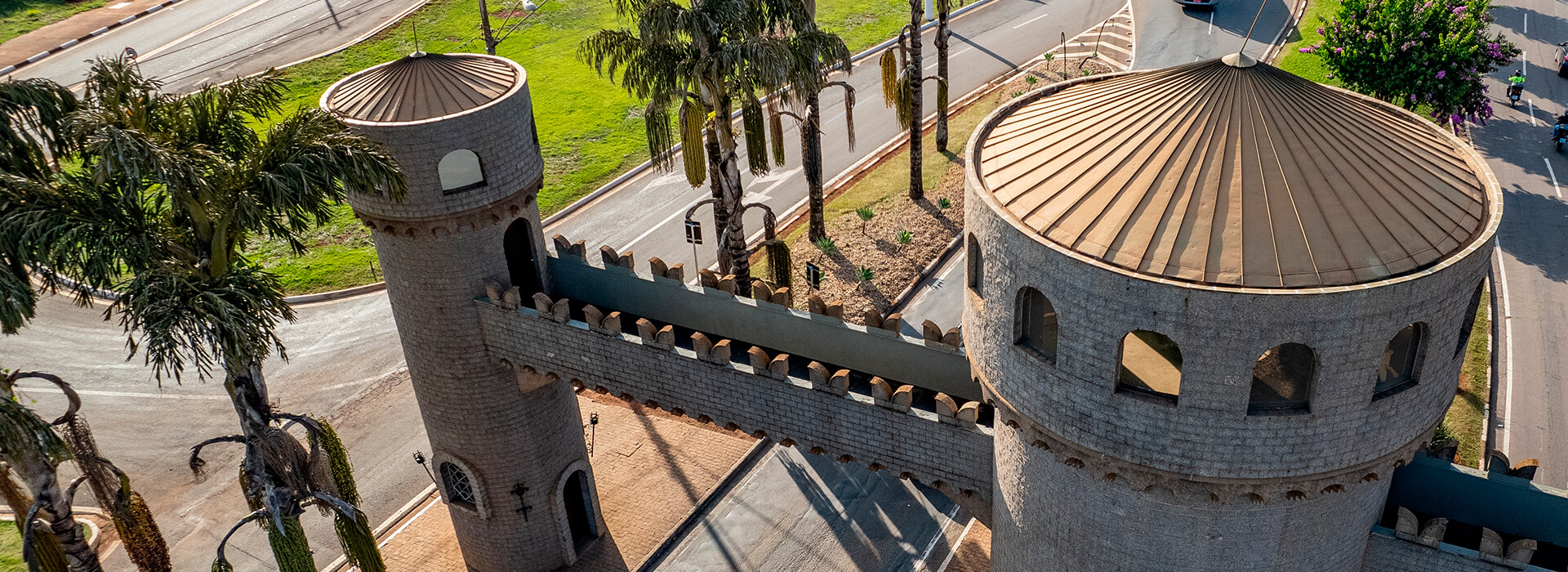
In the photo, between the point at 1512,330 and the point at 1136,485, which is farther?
the point at 1512,330

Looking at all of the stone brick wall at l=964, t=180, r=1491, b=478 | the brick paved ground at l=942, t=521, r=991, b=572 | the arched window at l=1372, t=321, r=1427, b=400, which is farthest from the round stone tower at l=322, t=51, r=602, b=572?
the arched window at l=1372, t=321, r=1427, b=400

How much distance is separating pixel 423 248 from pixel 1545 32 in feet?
198

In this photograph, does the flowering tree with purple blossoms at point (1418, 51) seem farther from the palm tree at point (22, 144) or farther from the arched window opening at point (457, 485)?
the palm tree at point (22, 144)

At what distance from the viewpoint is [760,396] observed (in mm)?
23812

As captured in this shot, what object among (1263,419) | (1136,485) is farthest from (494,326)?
(1263,419)

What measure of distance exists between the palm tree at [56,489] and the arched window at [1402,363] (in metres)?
21.7

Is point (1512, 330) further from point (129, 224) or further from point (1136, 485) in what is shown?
point (129, 224)

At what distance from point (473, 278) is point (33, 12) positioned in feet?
202

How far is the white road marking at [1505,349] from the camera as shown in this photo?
32.9 meters

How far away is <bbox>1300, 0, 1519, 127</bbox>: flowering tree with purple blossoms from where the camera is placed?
1668 inches

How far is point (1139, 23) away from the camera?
6266 centimetres

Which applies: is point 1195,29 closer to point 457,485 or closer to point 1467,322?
point 1467,322

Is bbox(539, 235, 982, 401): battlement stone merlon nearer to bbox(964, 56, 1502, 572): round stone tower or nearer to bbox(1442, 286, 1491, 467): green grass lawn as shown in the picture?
bbox(964, 56, 1502, 572): round stone tower

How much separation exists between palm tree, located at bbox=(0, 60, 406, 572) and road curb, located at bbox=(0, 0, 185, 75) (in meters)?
51.0
